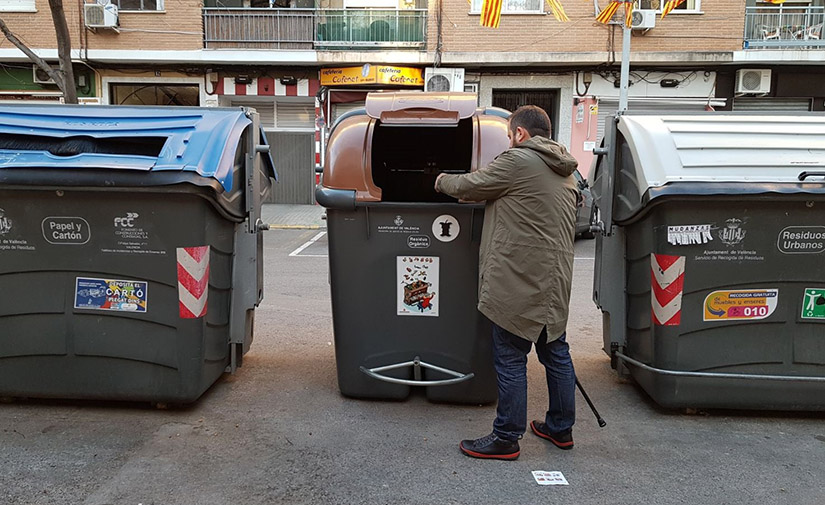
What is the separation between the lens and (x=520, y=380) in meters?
3.29

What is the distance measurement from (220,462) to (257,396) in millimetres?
916

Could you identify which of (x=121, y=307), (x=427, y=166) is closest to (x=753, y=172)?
(x=427, y=166)

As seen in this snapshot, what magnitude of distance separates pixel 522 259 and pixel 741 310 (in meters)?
1.45

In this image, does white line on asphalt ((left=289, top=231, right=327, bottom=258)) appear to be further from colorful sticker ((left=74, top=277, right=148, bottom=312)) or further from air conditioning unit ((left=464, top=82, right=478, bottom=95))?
colorful sticker ((left=74, top=277, right=148, bottom=312))

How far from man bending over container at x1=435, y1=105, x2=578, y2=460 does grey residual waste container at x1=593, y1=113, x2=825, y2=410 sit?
0.70m

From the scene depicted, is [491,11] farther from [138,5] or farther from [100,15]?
[100,15]

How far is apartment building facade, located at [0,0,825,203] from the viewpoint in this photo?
49.5 ft

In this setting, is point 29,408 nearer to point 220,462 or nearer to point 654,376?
point 220,462

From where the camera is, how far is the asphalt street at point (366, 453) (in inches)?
117

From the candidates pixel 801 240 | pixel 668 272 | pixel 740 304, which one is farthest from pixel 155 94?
pixel 801 240

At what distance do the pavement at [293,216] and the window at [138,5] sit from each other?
5.57 metres

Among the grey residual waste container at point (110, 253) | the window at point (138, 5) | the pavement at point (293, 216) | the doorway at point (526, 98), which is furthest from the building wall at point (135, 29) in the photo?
the grey residual waste container at point (110, 253)

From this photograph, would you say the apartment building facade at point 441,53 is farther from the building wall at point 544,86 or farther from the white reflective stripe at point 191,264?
the white reflective stripe at point 191,264

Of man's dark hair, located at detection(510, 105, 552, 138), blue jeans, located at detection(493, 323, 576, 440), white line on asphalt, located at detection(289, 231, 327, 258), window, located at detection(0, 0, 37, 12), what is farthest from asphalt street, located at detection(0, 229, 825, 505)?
window, located at detection(0, 0, 37, 12)
